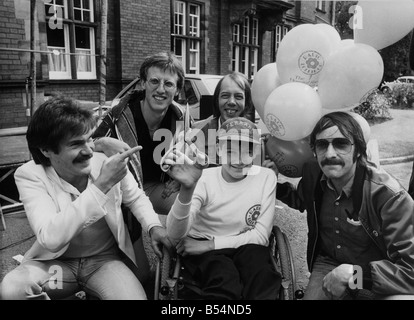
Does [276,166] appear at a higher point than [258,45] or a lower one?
lower

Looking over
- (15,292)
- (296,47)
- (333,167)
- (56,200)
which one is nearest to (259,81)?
(296,47)

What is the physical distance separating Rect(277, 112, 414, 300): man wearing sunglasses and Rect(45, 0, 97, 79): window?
605cm

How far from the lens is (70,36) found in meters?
6.89

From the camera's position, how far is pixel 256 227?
1751mm

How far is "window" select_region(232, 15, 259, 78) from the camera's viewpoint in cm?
1112

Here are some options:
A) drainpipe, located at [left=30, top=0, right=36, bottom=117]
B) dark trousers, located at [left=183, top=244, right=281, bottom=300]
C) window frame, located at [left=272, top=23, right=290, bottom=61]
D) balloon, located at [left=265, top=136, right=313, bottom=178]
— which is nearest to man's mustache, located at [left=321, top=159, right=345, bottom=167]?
→ balloon, located at [left=265, top=136, right=313, bottom=178]

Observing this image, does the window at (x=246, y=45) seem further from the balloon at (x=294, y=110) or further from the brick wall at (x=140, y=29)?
the balloon at (x=294, y=110)

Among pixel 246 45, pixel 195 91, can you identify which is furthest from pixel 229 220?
pixel 246 45

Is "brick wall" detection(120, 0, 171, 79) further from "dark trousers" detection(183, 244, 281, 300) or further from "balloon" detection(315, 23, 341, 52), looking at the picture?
→ "dark trousers" detection(183, 244, 281, 300)

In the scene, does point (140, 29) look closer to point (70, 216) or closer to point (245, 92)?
point (245, 92)

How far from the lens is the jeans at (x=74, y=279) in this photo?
1.46 metres

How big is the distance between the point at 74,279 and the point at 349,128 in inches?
53.8

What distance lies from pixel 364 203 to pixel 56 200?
129 cm
